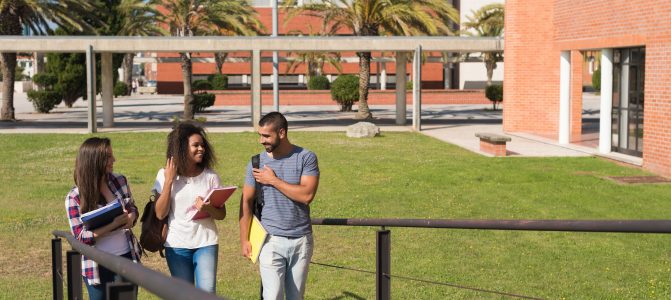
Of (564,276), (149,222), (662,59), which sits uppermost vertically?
(662,59)

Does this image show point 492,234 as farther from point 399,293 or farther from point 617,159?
point 617,159

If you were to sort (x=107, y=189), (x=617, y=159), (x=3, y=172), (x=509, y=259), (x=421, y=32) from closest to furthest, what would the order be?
(x=107, y=189), (x=509, y=259), (x=3, y=172), (x=617, y=159), (x=421, y=32)

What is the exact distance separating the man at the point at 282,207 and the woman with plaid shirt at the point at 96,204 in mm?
794

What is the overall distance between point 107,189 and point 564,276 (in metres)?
5.80

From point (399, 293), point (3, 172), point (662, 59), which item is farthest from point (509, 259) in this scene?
point (3, 172)

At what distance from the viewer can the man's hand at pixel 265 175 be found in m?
6.09

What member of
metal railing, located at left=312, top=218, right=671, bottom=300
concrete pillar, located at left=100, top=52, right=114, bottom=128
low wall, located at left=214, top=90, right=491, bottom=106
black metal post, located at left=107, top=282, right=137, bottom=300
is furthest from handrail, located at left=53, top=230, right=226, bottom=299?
low wall, located at left=214, top=90, right=491, bottom=106

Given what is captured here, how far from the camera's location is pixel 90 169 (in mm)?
5844

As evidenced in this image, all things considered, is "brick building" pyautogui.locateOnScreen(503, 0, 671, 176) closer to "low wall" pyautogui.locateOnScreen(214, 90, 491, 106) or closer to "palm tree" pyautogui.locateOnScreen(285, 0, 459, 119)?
"palm tree" pyautogui.locateOnScreen(285, 0, 459, 119)

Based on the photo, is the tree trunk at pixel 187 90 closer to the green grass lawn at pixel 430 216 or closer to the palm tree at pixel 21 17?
the palm tree at pixel 21 17

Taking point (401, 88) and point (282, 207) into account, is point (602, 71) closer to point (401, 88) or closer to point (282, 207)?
point (401, 88)

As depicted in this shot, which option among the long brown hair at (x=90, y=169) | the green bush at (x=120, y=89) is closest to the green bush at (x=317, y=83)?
the green bush at (x=120, y=89)

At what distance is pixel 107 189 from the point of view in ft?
19.7

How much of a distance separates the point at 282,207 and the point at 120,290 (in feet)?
8.76
